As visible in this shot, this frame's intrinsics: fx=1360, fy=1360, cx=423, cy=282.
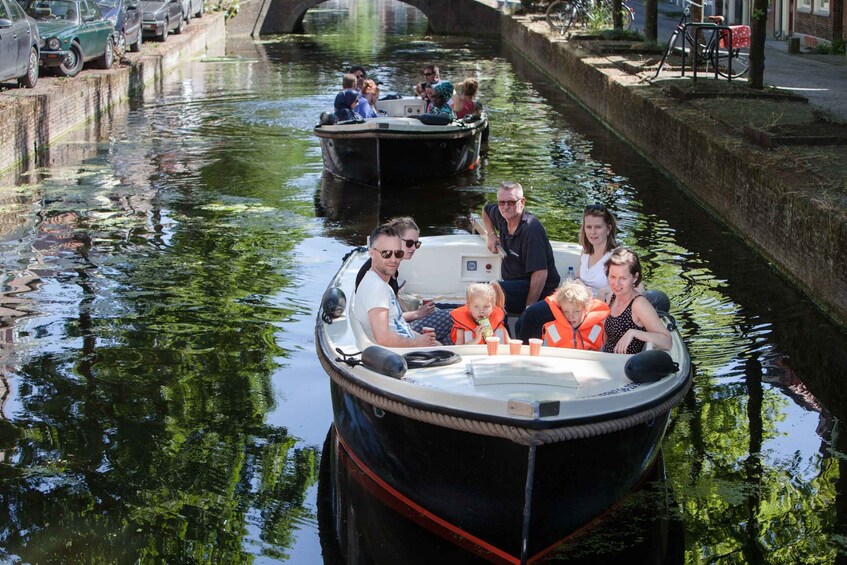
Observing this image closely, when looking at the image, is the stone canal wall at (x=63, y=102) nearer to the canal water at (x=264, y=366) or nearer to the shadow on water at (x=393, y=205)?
the canal water at (x=264, y=366)

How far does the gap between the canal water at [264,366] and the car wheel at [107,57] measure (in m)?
5.96

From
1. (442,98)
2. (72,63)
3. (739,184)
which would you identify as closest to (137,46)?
(72,63)

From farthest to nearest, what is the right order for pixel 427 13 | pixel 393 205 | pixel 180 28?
pixel 427 13 → pixel 180 28 → pixel 393 205

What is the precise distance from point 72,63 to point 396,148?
8567 mm

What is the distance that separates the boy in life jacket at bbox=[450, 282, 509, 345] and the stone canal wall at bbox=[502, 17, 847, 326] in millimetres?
3616

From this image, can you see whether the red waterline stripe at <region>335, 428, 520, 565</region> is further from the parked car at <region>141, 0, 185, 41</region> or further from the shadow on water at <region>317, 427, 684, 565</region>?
the parked car at <region>141, 0, 185, 41</region>

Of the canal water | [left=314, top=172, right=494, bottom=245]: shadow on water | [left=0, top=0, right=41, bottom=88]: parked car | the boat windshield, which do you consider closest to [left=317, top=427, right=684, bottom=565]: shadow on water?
the canal water

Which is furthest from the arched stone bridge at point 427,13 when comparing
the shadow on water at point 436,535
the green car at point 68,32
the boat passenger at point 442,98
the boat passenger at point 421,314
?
the shadow on water at point 436,535

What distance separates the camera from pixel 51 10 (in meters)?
22.4

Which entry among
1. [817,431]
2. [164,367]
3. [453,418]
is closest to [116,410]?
[164,367]

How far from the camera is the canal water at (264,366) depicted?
645cm

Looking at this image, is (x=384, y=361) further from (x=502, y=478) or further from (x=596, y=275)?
(x=596, y=275)

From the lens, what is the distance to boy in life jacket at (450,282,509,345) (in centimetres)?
694

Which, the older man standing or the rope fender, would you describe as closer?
the rope fender
